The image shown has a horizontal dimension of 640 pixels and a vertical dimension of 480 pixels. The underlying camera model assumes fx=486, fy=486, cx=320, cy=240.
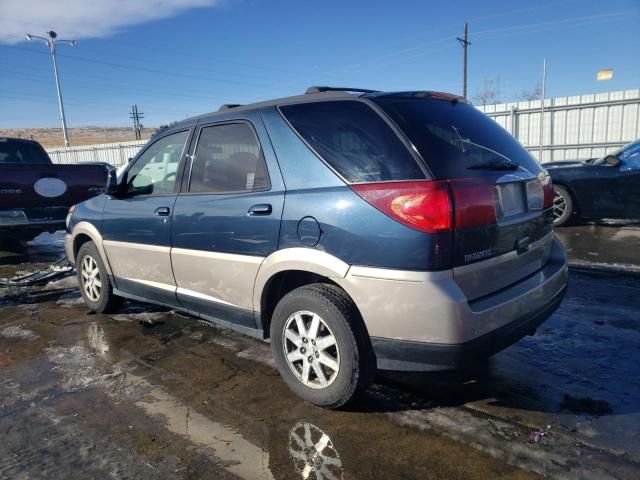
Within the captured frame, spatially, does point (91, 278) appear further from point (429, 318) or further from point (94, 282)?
point (429, 318)

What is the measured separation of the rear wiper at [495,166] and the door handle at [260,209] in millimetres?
1208

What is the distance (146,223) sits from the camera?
402cm

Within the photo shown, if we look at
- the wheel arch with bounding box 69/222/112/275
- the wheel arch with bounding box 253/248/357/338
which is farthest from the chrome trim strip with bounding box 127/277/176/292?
the wheel arch with bounding box 253/248/357/338

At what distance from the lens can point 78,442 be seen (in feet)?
8.86

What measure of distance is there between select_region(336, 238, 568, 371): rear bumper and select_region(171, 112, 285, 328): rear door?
0.75 metres

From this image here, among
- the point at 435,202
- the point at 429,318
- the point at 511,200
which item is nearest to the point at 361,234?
the point at 435,202

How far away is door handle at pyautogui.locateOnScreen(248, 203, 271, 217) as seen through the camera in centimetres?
301

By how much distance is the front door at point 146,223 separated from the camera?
3902 millimetres

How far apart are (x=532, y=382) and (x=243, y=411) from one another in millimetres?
1836

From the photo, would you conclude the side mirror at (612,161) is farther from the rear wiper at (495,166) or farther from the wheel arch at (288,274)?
the wheel arch at (288,274)

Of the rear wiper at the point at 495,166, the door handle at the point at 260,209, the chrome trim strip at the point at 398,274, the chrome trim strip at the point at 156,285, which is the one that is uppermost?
the rear wiper at the point at 495,166

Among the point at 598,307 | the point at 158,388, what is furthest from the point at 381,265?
the point at 598,307

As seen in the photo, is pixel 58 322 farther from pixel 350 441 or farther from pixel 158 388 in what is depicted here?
pixel 350 441

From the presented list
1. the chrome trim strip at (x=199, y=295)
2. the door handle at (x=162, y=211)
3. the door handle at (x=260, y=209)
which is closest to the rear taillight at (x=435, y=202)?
the door handle at (x=260, y=209)
